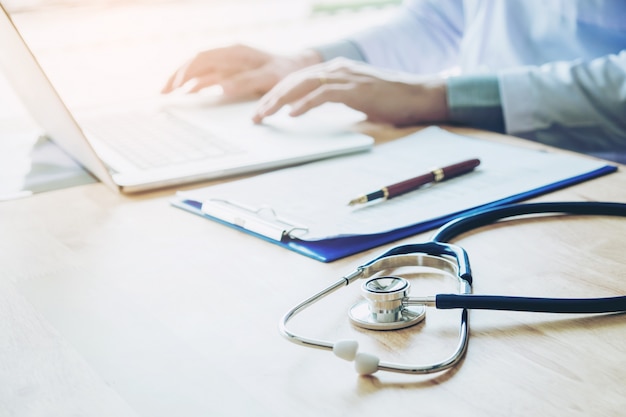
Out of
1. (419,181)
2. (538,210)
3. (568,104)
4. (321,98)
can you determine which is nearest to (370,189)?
(419,181)

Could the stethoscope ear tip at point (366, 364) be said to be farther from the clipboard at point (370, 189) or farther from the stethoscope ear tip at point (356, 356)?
the clipboard at point (370, 189)

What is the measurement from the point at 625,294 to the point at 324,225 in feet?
0.92

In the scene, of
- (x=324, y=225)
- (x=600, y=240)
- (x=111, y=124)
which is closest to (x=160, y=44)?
(x=111, y=124)

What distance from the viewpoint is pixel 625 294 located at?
23.6 inches

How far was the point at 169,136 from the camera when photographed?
3.54 ft

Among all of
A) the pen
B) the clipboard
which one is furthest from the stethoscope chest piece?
the pen

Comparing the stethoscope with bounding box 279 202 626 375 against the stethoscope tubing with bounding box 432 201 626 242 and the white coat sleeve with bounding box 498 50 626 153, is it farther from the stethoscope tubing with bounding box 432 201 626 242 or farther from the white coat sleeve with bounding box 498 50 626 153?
the white coat sleeve with bounding box 498 50 626 153

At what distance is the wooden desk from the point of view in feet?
1.58

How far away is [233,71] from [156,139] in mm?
305

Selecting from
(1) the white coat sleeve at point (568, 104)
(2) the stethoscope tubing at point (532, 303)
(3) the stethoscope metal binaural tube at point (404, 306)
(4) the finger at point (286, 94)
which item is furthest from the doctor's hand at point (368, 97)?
(2) the stethoscope tubing at point (532, 303)

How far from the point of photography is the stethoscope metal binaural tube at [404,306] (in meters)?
0.50

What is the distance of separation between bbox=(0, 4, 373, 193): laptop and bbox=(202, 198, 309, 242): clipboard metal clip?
13cm

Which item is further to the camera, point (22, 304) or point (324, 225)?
point (324, 225)

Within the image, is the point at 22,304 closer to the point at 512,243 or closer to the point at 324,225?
the point at 324,225
